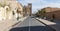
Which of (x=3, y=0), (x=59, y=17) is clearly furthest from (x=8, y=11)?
(x=59, y=17)

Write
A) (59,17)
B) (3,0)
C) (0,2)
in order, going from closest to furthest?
1. (0,2)
2. (3,0)
3. (59,17)

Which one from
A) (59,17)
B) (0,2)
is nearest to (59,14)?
(59,17)

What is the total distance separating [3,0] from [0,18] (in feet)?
29.4

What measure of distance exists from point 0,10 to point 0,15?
139 cm

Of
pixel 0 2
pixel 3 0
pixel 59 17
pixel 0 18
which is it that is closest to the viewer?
pixel 0 18

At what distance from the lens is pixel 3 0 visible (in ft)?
168

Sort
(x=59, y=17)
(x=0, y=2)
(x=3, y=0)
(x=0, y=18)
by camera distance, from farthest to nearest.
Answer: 1. (x=59, y=17)
2. (x=3, y=0)
3. (x=0, y=2)
4. (x=0, y=18)

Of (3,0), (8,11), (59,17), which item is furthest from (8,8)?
(59,17)

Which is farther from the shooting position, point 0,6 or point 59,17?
point 59,17

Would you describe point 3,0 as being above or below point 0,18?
above

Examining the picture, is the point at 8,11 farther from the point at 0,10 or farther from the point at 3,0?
the point at 0,10

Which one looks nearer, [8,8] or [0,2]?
[0,2]

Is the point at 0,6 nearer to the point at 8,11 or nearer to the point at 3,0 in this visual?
the point at 3,0

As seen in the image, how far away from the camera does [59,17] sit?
2169 inches
